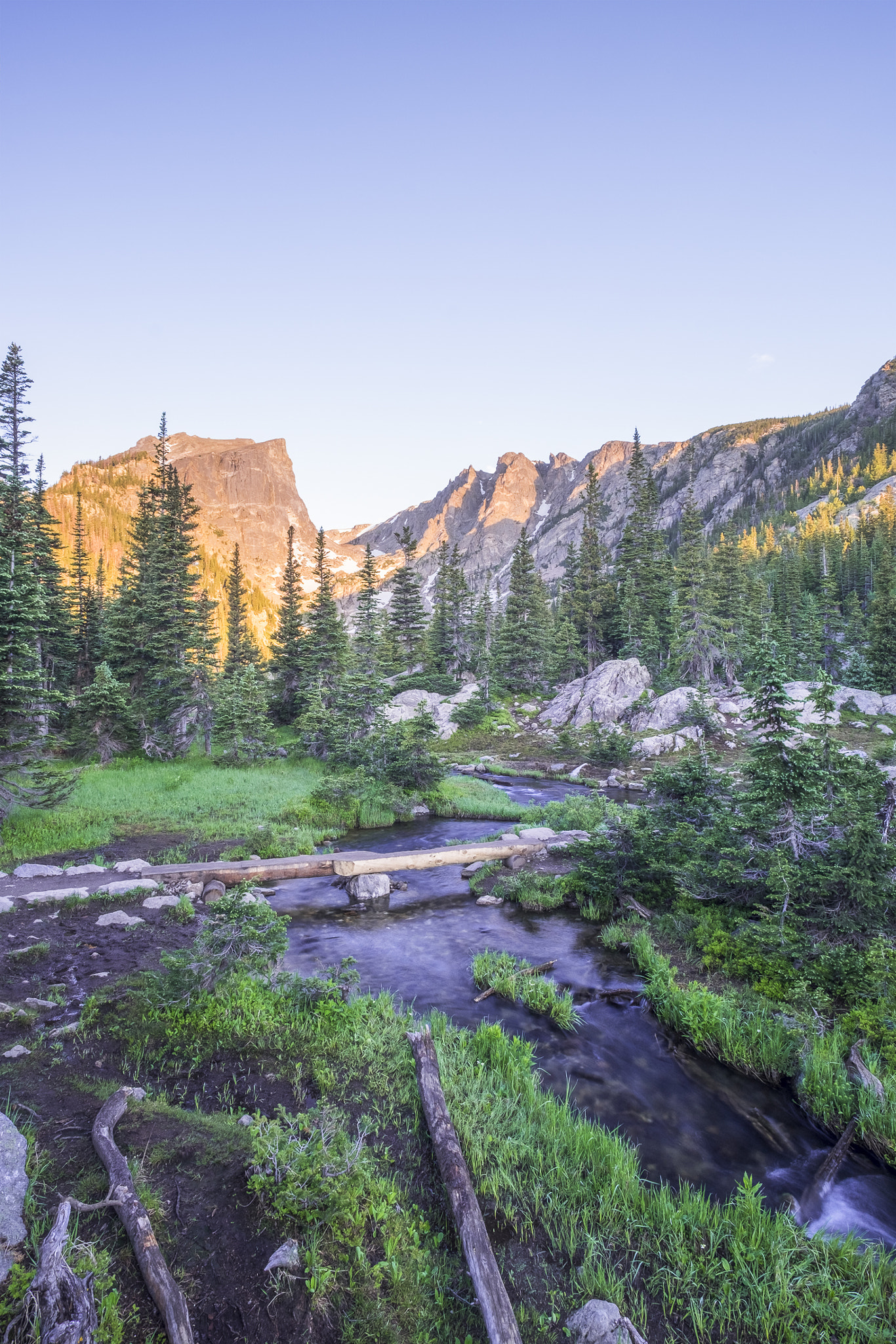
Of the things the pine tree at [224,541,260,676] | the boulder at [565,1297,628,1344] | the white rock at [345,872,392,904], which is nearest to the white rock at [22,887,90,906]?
the white rock at [345,872,392,904]

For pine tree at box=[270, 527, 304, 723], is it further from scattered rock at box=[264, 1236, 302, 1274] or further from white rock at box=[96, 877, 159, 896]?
scattered rock at box=[264, 1236, 302, 1274]

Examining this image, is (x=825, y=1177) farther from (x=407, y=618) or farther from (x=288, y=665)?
(x=407, y=618)

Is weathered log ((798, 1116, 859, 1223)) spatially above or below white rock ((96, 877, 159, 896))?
below

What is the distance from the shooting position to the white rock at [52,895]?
12430mm

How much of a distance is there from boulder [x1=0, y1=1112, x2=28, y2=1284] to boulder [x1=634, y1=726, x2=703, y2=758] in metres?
36.2

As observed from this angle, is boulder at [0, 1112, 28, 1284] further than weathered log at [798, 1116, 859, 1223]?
No

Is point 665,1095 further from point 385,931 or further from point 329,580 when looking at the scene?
point 329,580

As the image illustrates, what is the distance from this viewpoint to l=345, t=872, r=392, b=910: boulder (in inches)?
587

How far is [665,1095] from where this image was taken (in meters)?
7.96

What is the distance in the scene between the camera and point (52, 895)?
12625 mm

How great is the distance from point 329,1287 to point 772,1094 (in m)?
6.55

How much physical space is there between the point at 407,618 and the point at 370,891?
52.6 meters

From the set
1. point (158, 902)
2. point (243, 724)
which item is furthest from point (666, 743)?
point (158, 902)

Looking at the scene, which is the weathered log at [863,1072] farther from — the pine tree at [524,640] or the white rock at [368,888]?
the pine tree at [524,640]
